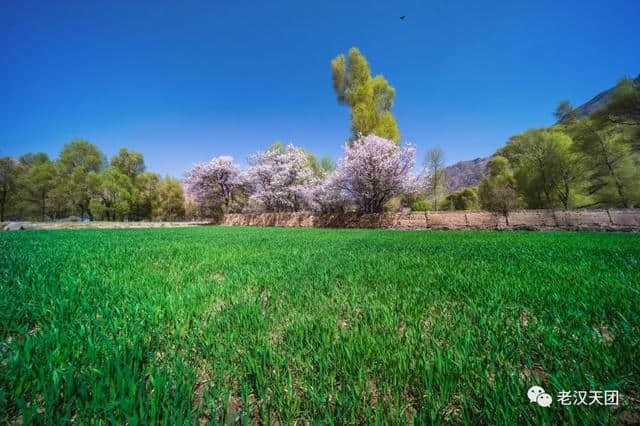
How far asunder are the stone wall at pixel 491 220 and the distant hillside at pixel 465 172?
10887 cm

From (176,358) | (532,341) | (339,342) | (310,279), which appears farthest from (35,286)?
(532,341)

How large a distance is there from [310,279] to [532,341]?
2.11 metres

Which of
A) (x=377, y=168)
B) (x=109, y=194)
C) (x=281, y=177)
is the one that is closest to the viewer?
(x=377, y=168)

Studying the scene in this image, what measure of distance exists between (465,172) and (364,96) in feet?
457

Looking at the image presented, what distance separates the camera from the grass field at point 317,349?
911mm

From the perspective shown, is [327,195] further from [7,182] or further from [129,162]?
[129,162]

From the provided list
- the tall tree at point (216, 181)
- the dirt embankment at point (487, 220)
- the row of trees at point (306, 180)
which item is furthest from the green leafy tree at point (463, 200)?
the tall tree at point (216, 181)

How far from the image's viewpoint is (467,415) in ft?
2.76

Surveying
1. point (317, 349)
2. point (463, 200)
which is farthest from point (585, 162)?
point (317, 349)

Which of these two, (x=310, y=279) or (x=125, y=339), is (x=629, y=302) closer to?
(x=310, y=279)

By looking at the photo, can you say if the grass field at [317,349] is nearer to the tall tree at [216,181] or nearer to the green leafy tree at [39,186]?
the tall tree at [216,181]

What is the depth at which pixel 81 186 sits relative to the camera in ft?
119

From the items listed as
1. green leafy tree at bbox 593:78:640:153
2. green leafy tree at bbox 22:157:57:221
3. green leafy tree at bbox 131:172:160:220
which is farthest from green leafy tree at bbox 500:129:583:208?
green leafy tree at bbox 22:157:57:221

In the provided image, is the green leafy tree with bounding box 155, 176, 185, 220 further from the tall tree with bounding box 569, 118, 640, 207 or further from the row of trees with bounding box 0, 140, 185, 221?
the tall tree with bounding box 569, 118, 640, 207
